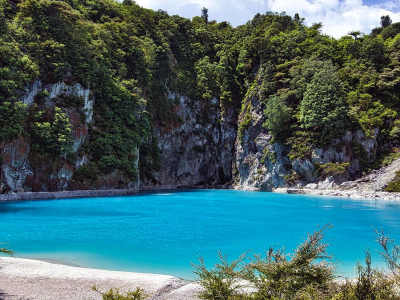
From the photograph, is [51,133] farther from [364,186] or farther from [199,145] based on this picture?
[364,186]

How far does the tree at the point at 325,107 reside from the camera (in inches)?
1709

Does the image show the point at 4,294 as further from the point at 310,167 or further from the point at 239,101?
the point at 239,101

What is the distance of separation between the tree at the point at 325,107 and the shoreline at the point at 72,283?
1578 inches

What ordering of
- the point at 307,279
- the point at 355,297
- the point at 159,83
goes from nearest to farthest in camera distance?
1. the point at 355,297
2. the point at 307,279
3. the point at 159,83

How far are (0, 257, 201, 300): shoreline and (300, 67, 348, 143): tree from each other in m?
40.1

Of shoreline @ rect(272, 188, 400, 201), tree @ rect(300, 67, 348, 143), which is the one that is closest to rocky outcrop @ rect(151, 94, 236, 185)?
tree @ rect(300, 67, 348, 143)

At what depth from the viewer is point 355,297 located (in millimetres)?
4371

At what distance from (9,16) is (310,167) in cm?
4172

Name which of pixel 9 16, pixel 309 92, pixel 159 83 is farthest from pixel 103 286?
pixel 159 83

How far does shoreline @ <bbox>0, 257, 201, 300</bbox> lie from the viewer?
21.9 feet

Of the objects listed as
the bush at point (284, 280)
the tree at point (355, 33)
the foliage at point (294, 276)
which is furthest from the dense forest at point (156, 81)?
the foliage at point (294, 276)

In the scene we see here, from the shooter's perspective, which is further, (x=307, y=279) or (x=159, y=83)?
(x=159, y=83)

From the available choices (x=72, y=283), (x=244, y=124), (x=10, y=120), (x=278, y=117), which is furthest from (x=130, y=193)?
(x=72, y=283)

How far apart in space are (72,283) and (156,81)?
54.3 metres
